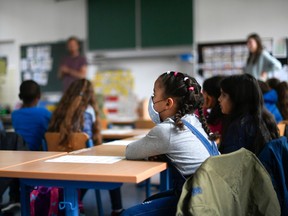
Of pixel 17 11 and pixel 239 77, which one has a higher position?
pixel 17 11

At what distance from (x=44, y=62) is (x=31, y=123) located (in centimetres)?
417

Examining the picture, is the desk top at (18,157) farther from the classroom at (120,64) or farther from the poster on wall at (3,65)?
A: the poster on wall at (3,65)

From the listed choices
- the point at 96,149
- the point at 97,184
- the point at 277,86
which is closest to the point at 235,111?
the point at 96,149

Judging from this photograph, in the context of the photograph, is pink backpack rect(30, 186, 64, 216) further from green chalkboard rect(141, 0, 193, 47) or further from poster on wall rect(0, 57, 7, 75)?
poster on wall rect(0, 57, 7, 75)

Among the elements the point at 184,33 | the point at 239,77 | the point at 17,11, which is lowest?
the point at 239,77

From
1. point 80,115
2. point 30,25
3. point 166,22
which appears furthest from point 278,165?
point 30,25

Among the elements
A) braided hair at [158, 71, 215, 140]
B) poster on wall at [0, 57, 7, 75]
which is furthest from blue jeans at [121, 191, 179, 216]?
poster on wall at [0, 57, 7, 75]

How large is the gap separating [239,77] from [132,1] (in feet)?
15.0

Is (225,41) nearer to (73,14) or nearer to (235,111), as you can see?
(73,14)

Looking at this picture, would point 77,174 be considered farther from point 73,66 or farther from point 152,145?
point 73,66

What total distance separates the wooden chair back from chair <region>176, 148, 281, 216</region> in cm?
153

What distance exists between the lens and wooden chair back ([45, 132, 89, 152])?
9.16 feet

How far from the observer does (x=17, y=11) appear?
7441mm

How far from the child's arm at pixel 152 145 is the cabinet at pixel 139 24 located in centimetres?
465
